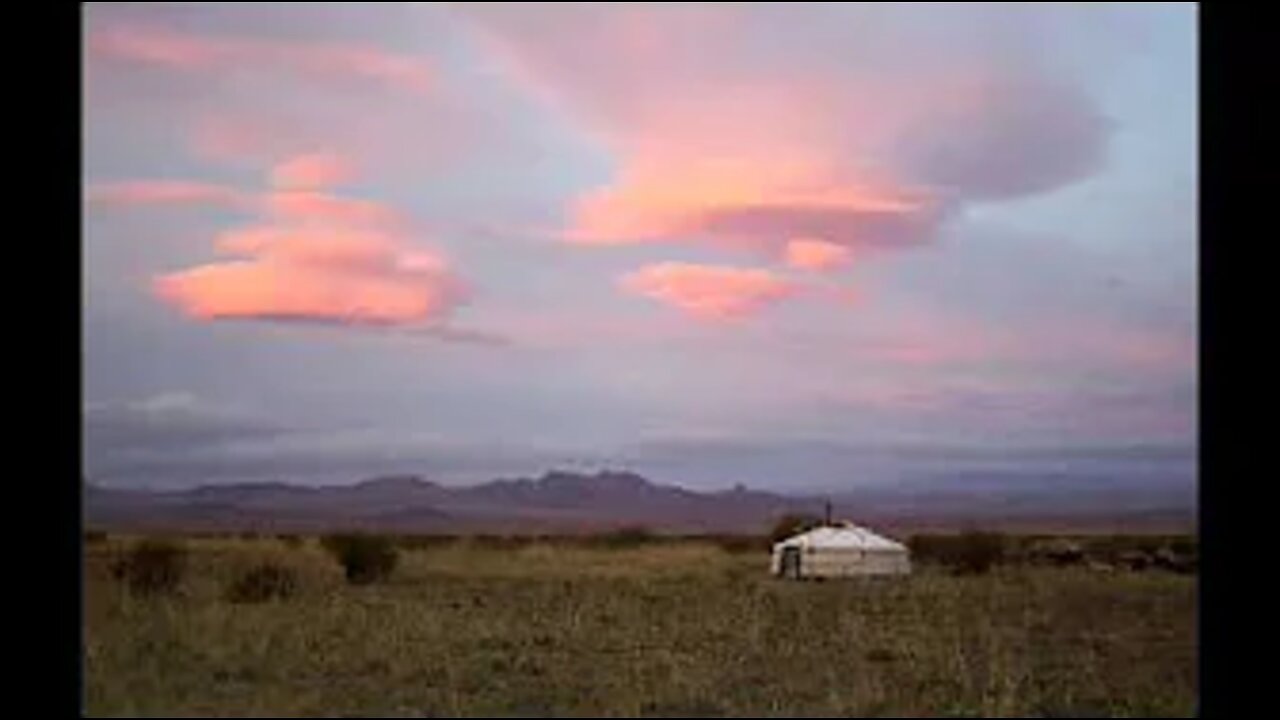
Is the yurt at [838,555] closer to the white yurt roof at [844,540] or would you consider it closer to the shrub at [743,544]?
the white yurt roof at [844,540]

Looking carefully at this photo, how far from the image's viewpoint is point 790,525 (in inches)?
763

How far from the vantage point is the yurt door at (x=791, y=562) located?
50.7 feet

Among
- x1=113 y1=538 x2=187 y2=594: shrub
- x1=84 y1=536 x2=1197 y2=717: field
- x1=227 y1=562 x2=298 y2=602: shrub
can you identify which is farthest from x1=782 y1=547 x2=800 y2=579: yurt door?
x1=113 y1=538 x2=187 y2=594: shrub

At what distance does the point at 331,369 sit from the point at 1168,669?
10.7ft

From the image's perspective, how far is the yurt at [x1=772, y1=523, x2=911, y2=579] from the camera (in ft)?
50.9

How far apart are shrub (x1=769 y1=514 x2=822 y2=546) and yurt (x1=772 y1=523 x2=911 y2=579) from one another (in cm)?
201

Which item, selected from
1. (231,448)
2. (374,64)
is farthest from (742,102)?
(231,448)

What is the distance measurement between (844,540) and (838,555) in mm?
489

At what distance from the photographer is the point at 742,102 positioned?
6.38 m

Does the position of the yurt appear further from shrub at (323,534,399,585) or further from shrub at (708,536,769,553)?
shrub at (323,534,399,585)
